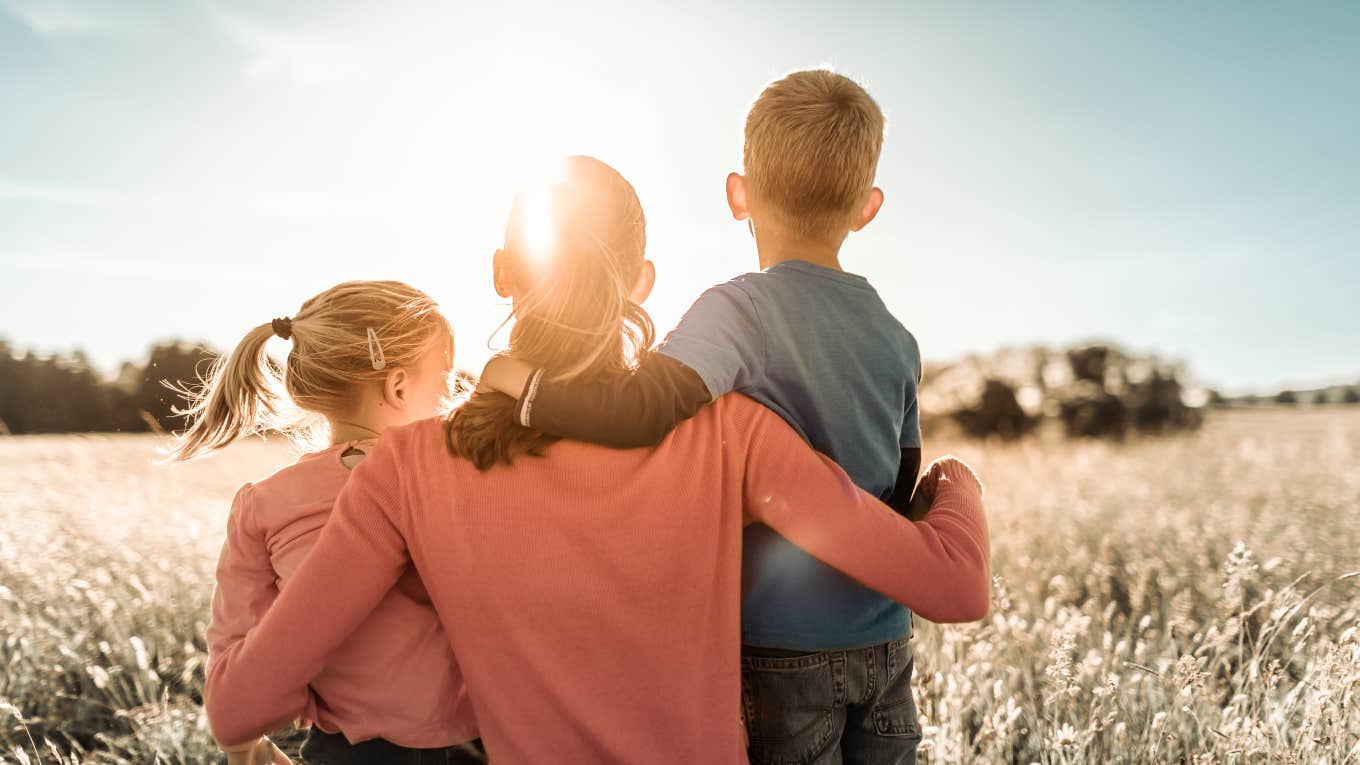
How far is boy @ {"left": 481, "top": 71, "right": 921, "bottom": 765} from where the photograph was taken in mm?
1696

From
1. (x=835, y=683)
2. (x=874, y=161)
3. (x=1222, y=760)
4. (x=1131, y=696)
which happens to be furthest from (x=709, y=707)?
(x=1131, y=696)

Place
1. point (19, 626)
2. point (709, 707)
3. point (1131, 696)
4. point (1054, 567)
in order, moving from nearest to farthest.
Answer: point (709, 707)
point (1131, 696)
point (19, 626)
point (1054, 567)

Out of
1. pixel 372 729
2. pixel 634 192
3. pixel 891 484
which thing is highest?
pixel 634 192

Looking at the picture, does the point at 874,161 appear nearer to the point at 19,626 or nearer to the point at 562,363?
the point at 562,363

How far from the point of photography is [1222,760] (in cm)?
238

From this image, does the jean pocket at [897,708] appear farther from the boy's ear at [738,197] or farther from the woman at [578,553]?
the boy's ear at [738,197]

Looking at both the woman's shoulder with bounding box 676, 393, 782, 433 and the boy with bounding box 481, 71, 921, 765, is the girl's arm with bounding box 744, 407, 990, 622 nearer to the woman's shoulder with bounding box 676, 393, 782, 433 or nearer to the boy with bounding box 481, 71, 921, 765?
the woman's shoulder with bounding box 676, 393, 782, 433

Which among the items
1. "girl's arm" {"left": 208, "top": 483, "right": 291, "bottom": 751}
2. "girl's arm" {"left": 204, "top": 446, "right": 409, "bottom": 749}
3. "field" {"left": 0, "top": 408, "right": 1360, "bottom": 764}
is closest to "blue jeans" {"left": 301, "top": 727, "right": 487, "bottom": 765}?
"girl's arm" {"left": 208, "top": 483, "right": 291, "bottom": 751}

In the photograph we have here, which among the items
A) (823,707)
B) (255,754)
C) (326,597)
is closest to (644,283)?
(326,597)

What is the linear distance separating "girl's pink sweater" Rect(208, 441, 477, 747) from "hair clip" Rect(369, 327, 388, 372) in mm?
321

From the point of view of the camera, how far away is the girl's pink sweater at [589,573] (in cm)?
144

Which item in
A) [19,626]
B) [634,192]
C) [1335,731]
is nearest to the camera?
[634,192]

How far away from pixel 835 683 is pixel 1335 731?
1511mm

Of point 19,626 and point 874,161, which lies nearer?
point 874,161
